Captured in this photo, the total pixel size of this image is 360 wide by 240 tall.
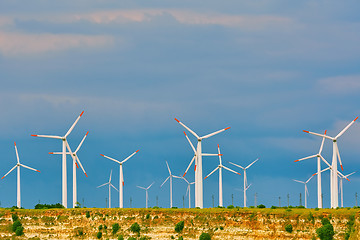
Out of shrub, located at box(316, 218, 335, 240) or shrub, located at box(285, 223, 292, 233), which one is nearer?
shrub, located at box(316, 218, 335, 240)

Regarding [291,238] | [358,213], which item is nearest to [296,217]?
[291,238]

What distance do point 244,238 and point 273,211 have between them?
400 inches

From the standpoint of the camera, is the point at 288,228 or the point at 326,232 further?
the point at 288,228

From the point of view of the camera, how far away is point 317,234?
18312 centimetres

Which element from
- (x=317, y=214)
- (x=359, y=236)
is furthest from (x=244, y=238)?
(x=359, y=236)

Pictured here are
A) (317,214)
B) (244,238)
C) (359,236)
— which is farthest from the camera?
(244,238)

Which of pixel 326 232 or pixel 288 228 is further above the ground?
pixel 288 228

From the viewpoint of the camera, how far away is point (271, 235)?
19400 cm

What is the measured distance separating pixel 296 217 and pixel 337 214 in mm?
11767

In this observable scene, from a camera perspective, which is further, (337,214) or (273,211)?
(273,211)

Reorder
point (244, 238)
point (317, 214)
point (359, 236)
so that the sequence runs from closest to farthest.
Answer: point (359, 236) < point (317, 214) < point (244, 238)

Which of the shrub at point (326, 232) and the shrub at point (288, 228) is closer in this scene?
the shrub at point (326, 232)

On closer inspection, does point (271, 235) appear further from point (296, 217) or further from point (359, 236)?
point (359, 236)

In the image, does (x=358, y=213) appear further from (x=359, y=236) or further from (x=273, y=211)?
(x=273, y=211)
